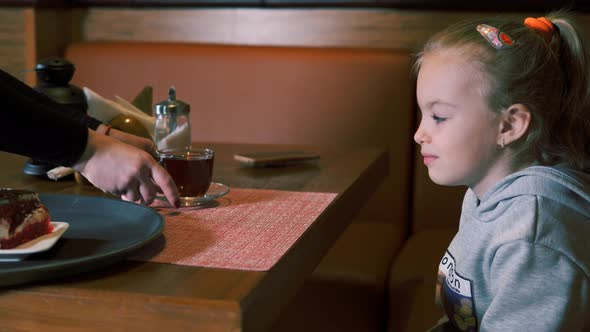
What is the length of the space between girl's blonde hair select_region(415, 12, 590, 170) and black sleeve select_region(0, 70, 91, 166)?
22.3 inches

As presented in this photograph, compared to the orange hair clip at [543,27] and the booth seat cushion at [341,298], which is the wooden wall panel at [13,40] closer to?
the booth seat cushion at [341,298]

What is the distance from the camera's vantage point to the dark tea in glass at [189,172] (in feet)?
4.11

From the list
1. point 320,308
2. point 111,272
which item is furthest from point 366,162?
point 111,272

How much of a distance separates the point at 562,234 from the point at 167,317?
0.53 metres

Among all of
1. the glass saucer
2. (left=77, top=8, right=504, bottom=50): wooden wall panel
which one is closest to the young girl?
the glass saucer

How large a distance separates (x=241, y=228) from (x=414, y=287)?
2.85 feet

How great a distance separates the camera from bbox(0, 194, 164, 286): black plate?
806mm

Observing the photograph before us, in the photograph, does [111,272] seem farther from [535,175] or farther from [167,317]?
[535,175]

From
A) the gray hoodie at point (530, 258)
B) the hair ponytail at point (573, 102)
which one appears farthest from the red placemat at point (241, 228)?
the hair ponytail at point (573, 102)

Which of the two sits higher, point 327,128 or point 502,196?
point 502,196

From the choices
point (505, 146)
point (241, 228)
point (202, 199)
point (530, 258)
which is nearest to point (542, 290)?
point (530, 258)

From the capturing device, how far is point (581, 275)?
993 millimetres

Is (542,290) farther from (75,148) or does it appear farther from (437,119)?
(75,148)

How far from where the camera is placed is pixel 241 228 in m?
1.09
